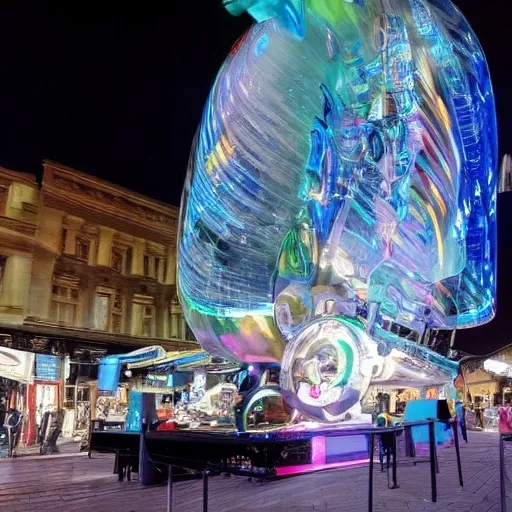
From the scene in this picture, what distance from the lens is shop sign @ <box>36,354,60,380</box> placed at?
5852 mm

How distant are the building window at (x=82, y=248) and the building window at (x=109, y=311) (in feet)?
1.25

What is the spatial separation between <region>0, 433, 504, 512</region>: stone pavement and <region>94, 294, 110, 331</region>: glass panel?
203 centimetres

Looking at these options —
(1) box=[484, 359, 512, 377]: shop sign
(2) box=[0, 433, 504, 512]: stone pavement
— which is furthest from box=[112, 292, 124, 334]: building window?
(1) box=[484, 359, 512, 377]: shop sign

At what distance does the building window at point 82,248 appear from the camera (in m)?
5.76

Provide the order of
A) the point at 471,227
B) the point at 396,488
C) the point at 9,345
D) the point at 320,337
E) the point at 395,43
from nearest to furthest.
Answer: the point at 396,488 → the point at 395,43 → the point at 320,337 → the point at 471,227 → the point at 9,345

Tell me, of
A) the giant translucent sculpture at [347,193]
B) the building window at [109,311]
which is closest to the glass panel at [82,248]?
the building window at [109,311]

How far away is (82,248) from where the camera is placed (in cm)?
579

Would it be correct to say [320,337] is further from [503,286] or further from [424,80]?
[424,80]

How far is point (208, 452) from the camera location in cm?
199

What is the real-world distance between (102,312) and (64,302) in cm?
41

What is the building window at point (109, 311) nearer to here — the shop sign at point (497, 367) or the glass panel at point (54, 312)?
the glass panel at point (54, 312)

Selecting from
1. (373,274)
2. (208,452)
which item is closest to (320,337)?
(373,274)

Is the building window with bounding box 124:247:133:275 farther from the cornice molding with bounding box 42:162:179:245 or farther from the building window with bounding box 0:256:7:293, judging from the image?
the building window with bounding box 0:256:7:293

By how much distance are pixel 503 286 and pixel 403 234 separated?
1.02 m
